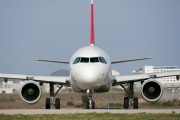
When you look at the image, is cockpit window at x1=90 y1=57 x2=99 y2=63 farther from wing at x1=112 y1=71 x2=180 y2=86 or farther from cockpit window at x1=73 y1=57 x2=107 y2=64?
wing at x1=112 y1=71 x2=180 y2=86

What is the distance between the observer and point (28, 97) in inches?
1312

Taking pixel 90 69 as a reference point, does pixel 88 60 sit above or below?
above

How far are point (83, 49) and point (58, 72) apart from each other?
15.1 m

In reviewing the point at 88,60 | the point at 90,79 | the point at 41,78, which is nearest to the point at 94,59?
the point at 88,60

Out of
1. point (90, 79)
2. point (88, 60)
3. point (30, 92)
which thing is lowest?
point (30, 92)

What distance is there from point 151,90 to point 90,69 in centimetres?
489

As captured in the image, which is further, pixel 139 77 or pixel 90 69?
pixel 139 77

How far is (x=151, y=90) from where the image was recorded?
3297 cm

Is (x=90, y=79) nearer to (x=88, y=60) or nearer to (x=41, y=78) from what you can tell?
(x=88, y=60)

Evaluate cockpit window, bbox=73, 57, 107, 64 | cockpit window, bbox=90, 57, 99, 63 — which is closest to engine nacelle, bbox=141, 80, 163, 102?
cockpit window, bbox=73, 57, 107, 64

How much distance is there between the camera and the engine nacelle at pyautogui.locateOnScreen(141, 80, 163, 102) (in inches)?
1292

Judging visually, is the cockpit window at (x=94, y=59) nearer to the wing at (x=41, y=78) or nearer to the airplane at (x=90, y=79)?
the airplane at (x=90, y=79)

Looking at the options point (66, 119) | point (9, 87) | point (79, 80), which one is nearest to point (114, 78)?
point (79, 80)

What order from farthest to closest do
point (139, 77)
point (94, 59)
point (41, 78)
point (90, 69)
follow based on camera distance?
point (41, 78), point (139, 77), point (94, 59), point (90, 69)
